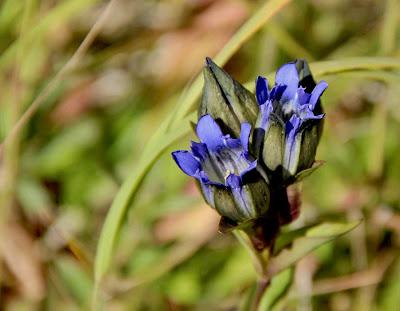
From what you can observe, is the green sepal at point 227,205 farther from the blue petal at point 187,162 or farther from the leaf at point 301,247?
the leaf at point 301,247

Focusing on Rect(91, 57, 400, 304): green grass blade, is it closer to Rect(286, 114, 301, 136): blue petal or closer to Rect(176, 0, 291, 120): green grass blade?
Rect(176, 0, 291, 120): green grass blade

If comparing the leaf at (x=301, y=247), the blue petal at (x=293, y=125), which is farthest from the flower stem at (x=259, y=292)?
the blue petal at (x=293, y=125)

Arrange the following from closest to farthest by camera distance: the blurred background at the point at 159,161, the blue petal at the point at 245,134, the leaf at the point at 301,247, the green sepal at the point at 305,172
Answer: the blue petal at the point at 245,134, the green sepal at the point at 305,172, the leaf at the point at 301,247, the blurred background at the point at 159,161

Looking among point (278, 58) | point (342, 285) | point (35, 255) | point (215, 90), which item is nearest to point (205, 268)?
point (342, 285)

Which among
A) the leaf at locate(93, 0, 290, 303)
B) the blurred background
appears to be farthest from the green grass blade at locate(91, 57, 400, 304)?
the blurred background

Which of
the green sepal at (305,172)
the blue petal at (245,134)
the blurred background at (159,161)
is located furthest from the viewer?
the blurred background at (159,161)

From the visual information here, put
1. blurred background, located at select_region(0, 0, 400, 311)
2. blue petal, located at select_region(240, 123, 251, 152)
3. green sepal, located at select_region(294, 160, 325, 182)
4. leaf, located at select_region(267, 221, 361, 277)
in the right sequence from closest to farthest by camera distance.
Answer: blue petal, located at select_region(240, 123, 251, 152), green sepal, located at select_region(294, 160, 325, 182), leaf, located at select_region(267, 221, 361, 277), blurred background, located at select_region(0, 0, 400, 311)

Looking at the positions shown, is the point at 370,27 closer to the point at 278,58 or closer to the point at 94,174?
the point at 278,58

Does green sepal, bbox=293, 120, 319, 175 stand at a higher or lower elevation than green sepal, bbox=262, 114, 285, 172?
lower

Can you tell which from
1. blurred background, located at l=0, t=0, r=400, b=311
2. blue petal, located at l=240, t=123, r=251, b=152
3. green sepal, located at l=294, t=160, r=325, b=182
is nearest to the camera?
blue petal, located at l=240, t=123, r=251, b=152
